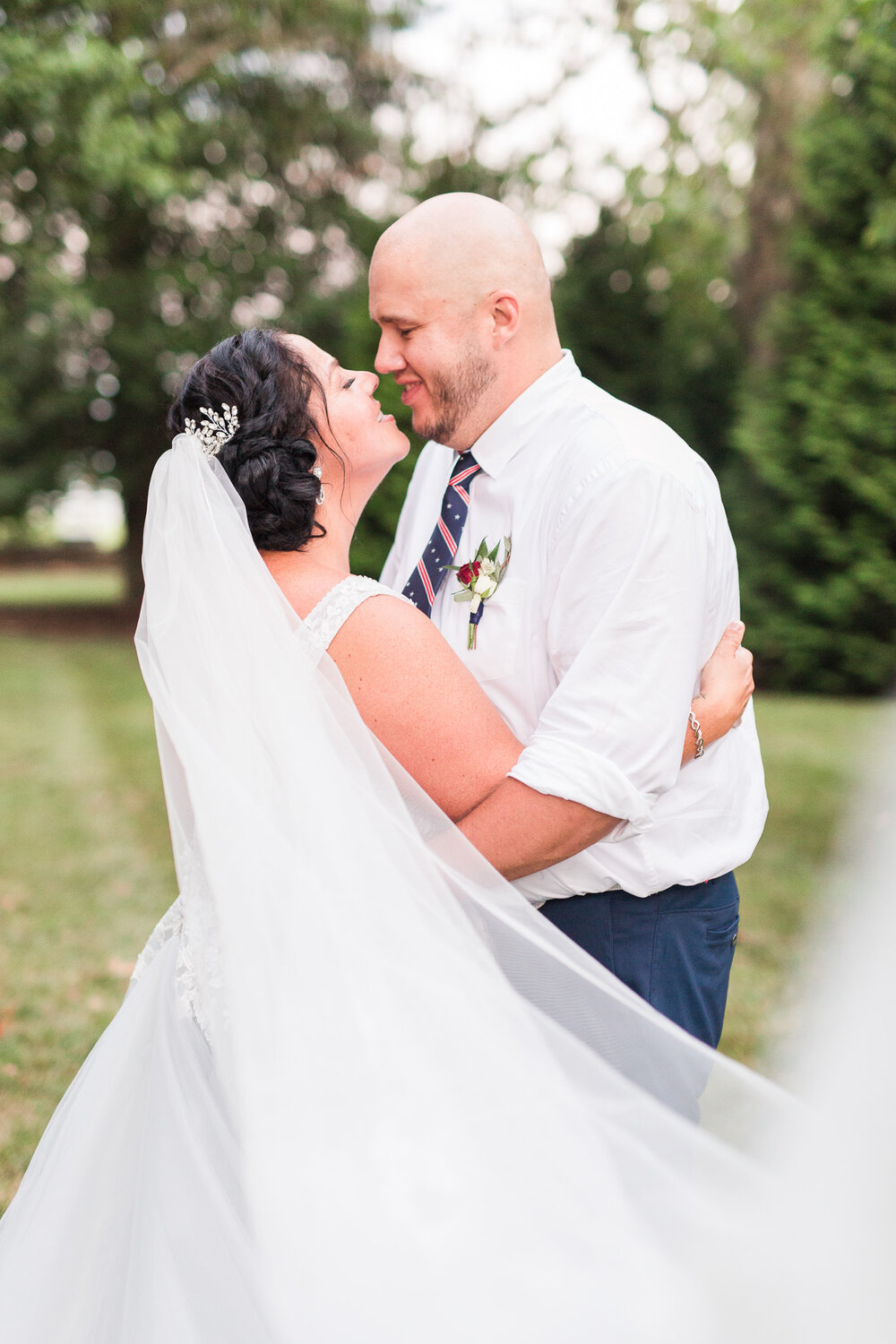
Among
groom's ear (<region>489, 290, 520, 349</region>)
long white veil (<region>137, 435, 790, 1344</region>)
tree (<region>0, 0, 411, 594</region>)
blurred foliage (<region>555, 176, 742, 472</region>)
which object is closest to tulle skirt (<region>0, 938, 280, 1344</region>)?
long white veil (<region>137, 435, 790, 1344</region>)

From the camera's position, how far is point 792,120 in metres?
14.4

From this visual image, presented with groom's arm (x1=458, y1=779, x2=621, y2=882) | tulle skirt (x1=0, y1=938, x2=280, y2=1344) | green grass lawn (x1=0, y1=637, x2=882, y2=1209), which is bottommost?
green grass lawn (x1=0, y1=637, x2=882, y2=1209)

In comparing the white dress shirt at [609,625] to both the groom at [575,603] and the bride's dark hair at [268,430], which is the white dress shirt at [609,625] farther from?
the bride's dark hair at [268,430]

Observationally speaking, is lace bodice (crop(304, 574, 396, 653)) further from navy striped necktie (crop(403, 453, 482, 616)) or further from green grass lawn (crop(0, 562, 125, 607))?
green grass lawn (crop(0, 562, 125, 607))

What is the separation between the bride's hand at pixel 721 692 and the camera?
2268 mm

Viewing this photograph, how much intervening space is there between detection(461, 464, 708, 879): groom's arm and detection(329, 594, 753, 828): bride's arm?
0.20 ft

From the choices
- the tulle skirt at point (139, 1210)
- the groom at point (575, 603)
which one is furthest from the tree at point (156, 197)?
the tulle skirt at point (139, 1210)

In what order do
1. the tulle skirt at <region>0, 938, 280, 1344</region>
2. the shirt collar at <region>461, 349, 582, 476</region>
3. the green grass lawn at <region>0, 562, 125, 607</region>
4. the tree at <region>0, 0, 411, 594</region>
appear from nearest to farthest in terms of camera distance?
1. the tulle skirt at <region>0, 938, 280, 1344</region>
2. the shirt collar at <region>461, 349, 582, 476</region>
3. the tree at <region>0, 0, 411, 594</region>
4. the green grass lawn at <region>0, 562, 125, 607</region>

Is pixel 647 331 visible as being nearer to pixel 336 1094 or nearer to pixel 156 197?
pixel 156 197

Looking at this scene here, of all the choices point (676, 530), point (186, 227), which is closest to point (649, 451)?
point (676, 530)

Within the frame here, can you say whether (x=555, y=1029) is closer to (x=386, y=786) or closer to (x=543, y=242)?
(x=386, y=786)

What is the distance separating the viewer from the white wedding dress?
1742 mm

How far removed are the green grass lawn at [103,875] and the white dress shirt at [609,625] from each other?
269 centimetres

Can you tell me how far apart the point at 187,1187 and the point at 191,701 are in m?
0.90
